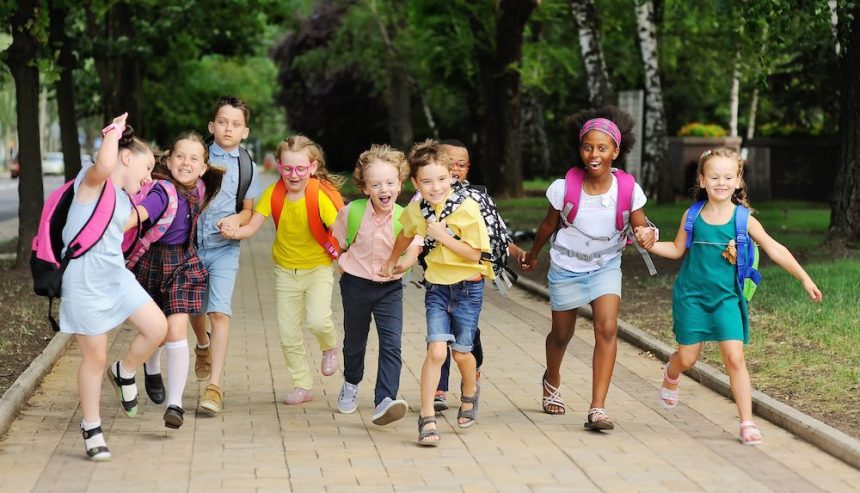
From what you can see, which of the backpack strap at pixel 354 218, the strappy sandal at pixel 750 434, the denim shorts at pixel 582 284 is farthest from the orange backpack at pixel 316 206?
the strappy sandal at pixel 750 434

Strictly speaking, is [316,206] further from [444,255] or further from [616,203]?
[616,203]

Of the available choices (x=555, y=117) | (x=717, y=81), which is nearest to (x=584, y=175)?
(x=717, y=81)

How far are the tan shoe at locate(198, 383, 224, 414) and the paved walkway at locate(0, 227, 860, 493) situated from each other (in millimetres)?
65

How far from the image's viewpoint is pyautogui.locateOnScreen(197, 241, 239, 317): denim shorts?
8.13 m

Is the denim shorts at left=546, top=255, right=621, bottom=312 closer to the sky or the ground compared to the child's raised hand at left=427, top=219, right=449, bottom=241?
closer to the ground

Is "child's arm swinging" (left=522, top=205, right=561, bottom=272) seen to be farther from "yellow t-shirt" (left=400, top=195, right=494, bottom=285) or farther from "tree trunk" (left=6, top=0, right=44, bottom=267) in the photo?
"tree trunk" (left=6, top=0, right=44, bottom=267)

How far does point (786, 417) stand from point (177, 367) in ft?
10.6

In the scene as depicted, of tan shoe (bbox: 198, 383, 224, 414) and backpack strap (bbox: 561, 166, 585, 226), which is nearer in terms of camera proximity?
backpack strap (bbox: 561, 166, 585, 226)

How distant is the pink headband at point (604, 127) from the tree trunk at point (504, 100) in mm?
25022

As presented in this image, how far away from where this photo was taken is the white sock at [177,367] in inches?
299

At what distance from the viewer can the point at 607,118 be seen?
771 cm

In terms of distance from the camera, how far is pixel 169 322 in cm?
777

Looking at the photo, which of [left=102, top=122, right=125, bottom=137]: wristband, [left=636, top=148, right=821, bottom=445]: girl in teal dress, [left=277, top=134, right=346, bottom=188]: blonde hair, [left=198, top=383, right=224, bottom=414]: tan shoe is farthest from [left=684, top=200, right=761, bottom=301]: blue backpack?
[left=102, top=122, right=125, bottom=137]: wristband

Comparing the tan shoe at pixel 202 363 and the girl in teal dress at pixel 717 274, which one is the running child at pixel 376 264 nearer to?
the tan shoe at pixel 202 363
